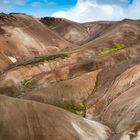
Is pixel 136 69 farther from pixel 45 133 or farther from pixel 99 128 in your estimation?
pixel 45 133

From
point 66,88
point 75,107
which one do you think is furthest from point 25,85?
point 75,107

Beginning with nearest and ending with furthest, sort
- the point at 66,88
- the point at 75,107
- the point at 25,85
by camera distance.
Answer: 1. the point at 75,107
2. the point at 66,88
3. the point at 25,85

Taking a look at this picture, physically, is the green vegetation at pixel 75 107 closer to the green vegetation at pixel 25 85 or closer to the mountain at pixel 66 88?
the mountain at pixel 66 88

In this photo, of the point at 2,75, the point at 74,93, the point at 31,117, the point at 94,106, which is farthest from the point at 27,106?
the point at 2,75

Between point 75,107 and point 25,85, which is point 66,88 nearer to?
point 75,107

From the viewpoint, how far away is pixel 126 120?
43.7 meters

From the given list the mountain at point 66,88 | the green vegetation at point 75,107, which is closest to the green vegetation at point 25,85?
the mountain at point 66,88

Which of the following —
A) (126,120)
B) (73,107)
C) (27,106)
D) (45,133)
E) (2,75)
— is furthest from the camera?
(2,75)

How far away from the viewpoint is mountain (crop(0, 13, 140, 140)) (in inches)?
1490

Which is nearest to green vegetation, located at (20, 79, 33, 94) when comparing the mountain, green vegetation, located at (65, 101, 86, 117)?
the mountain

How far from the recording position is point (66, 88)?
63.9 m

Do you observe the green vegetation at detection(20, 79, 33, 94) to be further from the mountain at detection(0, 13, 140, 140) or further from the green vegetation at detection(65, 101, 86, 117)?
the green vegetation at detection(65, 101, 86, 117)

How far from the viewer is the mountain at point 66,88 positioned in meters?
37.8

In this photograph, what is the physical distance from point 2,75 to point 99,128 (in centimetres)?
4333
